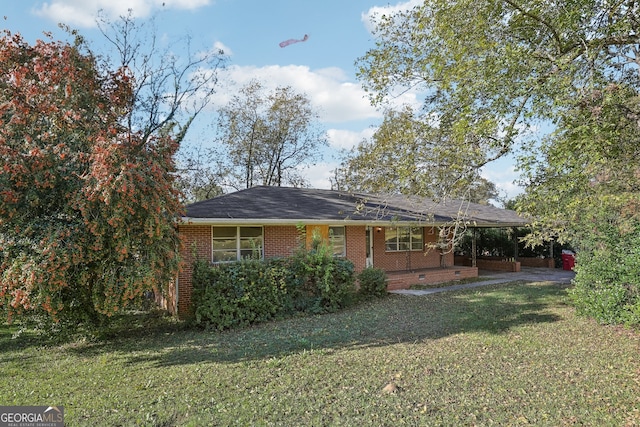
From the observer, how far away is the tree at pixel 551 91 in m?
6.49

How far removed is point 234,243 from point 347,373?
731 cm

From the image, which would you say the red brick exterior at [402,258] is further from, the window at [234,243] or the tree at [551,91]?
the tree at [551,91]

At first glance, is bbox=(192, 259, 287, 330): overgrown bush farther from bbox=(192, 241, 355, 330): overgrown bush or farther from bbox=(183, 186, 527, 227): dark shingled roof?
bbox=(183, 186, 527, 227): dark shingled roof

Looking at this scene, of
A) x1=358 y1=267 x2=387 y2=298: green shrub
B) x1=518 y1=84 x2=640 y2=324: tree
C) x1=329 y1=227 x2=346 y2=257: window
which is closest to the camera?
x1=518 y1=84 x2=640 y2=324: tree

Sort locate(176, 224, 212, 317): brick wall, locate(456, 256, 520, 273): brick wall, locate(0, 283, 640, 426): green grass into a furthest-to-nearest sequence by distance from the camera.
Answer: locate(456, 256, 520, 273): brick wall → locate(176, 224, 212, 317): brick wall → locate(0, 283, 640, 426): green grass

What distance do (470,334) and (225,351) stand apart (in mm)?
4937

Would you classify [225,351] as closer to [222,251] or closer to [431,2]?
[222,251]

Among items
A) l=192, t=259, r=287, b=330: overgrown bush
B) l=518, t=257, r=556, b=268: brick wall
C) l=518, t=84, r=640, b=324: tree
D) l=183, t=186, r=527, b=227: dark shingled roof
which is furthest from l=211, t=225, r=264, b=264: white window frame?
l=518, t=257, r=556, b=268: brick wall

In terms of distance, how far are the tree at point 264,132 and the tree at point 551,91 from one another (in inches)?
893

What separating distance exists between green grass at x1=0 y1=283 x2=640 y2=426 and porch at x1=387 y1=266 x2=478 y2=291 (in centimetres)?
482

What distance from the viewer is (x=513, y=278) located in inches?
714

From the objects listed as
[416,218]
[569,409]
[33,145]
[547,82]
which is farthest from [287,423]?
[416,218]

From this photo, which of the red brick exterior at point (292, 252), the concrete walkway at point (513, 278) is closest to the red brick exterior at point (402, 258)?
the red brick exterior at point (292, 252)

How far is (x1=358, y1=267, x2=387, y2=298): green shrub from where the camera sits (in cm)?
1308
